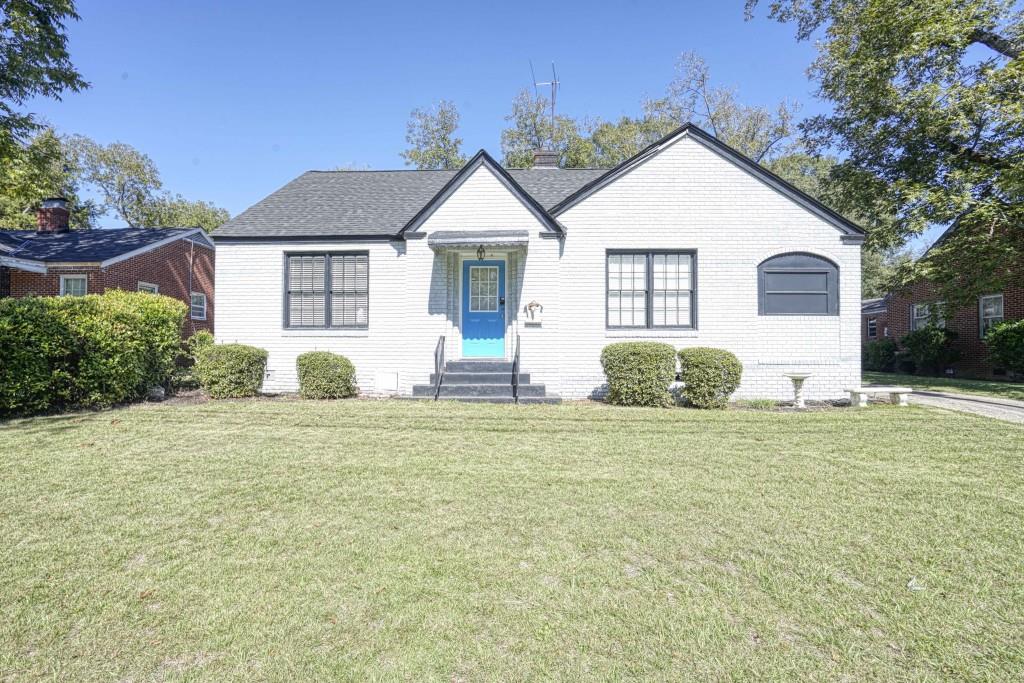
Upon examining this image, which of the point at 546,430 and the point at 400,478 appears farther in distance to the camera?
the point at 546,430

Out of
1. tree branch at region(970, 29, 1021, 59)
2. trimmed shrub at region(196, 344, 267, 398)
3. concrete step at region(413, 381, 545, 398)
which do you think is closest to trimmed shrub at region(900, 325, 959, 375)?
tree branch at region(970, 29, 1021, 59)

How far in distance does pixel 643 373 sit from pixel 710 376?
4.29ft

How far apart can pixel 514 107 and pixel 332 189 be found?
66.9ft

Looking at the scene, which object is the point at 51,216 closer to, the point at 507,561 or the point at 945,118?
the point at 507,561

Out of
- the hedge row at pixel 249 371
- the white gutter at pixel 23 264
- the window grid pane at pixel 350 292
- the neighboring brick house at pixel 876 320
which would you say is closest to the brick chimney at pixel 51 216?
the white gutter at pixel 23 264

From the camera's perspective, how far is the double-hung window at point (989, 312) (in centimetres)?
1756

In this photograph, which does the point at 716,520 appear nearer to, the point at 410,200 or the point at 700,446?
the point at 700,446

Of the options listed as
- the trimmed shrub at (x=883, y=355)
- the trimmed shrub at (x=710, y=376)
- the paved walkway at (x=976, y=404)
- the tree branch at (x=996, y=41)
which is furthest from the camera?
the trimmed shrub at (x=883, y=355)

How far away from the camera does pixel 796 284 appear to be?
11.1m

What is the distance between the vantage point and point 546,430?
748 centimetres

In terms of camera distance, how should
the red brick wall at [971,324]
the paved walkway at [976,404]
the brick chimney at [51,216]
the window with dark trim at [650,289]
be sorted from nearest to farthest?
1. the paved walkway at [976,404]
2. the window with dark trim at [650,289]
3. the red brick wall at [971,324]
4. the brick chimney at [51,216]

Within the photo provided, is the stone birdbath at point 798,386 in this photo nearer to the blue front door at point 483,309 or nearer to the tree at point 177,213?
the blue front door at point 483,309

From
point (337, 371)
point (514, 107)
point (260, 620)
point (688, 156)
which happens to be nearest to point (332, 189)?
point (337, 371)

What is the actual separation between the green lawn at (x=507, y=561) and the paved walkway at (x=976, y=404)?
370 cm
